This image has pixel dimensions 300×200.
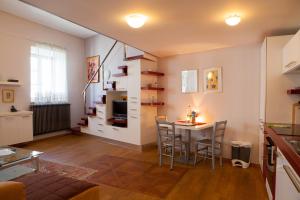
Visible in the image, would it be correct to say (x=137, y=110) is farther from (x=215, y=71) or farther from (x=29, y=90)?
(x=29, y=90)

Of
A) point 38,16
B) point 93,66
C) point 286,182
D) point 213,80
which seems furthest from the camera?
point 93,66

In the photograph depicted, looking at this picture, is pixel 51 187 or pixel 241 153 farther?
pixel 241 153

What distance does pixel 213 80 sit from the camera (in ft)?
13.1

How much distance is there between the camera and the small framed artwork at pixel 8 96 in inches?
183

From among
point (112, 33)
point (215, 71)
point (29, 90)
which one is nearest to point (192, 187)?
point (215, 71)

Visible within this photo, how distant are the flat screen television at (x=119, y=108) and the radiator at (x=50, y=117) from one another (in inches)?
71.2

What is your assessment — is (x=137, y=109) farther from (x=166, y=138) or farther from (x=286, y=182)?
(x=286, y=182)


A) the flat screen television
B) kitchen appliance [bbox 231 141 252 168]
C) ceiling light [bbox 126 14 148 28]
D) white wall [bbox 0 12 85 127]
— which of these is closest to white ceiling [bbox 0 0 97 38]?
white wall [bbox 0 12 85 127]

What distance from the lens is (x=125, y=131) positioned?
4.71 meters

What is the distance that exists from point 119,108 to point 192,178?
2.89 metres

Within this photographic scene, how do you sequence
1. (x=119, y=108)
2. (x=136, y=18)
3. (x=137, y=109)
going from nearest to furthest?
(x=136, y=18) < (x=137, y=109) < (x=119, y=108)

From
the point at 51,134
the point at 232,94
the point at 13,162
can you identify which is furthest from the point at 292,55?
the point at 51,134

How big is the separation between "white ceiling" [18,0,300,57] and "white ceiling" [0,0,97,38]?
2.66 m

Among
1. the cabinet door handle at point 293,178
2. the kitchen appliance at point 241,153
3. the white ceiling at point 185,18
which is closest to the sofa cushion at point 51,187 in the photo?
the cabinet door handle at point 293,178
